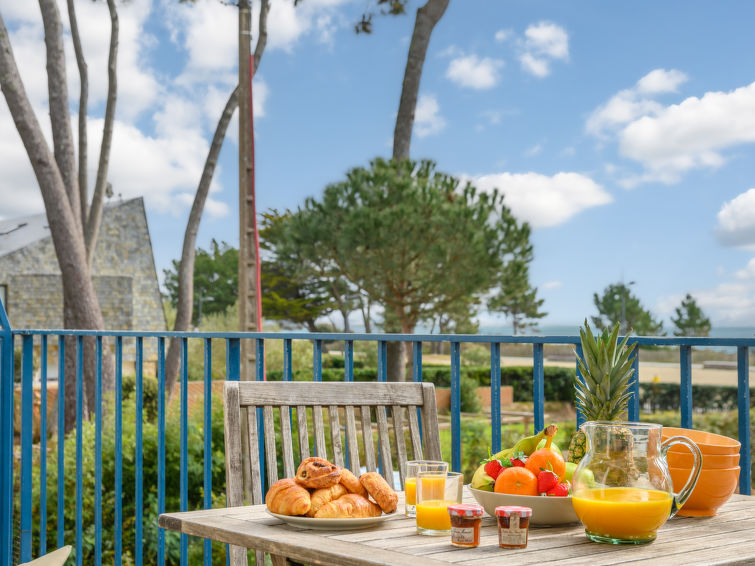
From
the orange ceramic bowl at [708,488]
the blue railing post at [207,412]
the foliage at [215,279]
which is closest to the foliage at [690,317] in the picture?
the foliage at [215,279]

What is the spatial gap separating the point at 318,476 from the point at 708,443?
2.57ft

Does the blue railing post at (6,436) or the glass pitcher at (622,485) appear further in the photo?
the blue railing post at (6,436)

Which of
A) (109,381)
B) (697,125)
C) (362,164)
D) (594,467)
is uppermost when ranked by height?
(697,125)

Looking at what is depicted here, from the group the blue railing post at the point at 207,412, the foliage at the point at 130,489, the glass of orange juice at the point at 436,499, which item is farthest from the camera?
the foliage at the point at 130,489

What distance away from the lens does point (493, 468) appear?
1.61 m

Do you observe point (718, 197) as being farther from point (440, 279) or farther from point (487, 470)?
point (487, 470)

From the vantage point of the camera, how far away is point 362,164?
20.3 metres

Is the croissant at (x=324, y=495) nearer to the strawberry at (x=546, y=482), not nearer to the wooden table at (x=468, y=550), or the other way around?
the wooden table at (x=468, y=550)

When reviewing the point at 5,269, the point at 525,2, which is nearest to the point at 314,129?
the point at 525,2

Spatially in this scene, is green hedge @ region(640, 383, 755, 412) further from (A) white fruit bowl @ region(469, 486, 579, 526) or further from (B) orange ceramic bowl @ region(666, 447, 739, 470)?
(A) white fruit bowl @ region(469, 486, 579, 526)

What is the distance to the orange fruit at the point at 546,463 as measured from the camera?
1.57 metres

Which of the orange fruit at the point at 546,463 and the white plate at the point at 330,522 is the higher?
the orange fruit at the point at 546,463

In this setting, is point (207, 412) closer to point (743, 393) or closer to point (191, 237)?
point (743, 393)

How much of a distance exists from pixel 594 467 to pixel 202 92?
256ft
